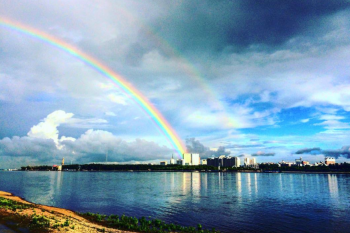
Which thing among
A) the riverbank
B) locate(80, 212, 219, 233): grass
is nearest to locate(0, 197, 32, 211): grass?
the riverbank

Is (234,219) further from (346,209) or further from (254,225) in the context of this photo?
(346,209)

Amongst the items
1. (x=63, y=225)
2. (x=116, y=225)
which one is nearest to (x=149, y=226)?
(x=116, y=225)

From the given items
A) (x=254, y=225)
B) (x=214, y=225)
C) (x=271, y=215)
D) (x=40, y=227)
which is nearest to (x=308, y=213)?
(x=271, y=215)

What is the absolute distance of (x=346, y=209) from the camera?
206ft

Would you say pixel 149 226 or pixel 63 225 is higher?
pixel 63 225

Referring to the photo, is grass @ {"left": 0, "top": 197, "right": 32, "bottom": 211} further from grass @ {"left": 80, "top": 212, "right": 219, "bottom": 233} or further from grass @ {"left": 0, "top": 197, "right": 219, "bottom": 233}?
grass @ {"left": 80, "top": 212, "right": 219, "bottom": 233}

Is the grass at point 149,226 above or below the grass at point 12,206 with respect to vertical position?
below

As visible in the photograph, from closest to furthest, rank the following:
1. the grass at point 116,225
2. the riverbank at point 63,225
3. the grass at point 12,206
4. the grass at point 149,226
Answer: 1. the riverbank at point 63,225
2. the grass at point 116,225
3. the grass at point 149,226
4. the grass at point 12,206

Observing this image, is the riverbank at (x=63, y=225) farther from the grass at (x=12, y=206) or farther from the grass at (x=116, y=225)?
the grass at (x=12, y=206)

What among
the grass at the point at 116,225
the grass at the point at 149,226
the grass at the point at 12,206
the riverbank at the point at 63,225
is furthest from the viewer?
the grass at the point at 12,206

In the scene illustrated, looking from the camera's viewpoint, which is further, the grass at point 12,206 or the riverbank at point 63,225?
the grass at point 12,206

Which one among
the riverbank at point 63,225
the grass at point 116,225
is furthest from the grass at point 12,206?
the grass at point 116,225

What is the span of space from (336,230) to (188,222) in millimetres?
26102

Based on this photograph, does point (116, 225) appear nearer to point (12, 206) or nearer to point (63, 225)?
point (63, 225)
